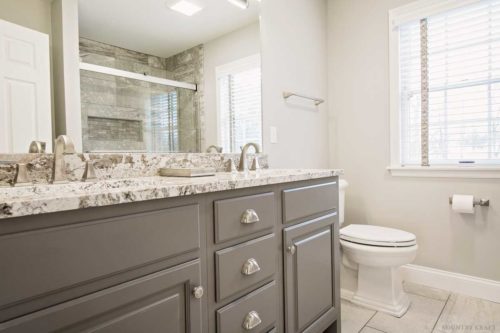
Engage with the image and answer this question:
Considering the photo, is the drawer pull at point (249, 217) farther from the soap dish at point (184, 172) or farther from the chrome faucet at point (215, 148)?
the chrome faucet at point (215, 148)

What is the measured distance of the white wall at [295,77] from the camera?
2.11 meters

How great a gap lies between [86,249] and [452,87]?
2493 mm

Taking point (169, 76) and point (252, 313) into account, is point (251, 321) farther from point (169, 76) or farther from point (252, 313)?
point (169, 76)

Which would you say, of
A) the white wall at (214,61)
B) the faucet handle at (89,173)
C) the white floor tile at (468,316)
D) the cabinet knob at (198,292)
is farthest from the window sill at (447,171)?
the faucet handle at (89,173)

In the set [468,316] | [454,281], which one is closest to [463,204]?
[454,281]

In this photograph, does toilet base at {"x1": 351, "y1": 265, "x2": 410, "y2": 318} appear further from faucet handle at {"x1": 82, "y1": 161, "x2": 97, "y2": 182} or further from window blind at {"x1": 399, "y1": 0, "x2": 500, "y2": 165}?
faucet handle at {"x1": 82, "y1": 161, "x2": 97, "y2": 182}

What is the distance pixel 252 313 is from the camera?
108 centimetres

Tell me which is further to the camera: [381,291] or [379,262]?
[381,291]

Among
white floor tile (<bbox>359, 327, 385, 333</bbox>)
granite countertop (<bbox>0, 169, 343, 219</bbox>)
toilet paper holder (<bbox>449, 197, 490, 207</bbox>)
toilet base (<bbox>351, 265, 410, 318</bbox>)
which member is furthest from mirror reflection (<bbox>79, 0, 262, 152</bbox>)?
toilet paper holder (<bbox>449, 197, 490, 207</bbox>)

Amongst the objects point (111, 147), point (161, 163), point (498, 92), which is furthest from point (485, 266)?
point (111, 147)

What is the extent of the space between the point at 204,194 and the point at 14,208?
0.47 meters

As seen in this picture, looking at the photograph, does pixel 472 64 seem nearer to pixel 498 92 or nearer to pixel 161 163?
pixel 498 92

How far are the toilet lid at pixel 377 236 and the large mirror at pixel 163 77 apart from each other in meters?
0.89

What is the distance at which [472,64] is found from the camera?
6.94ft
